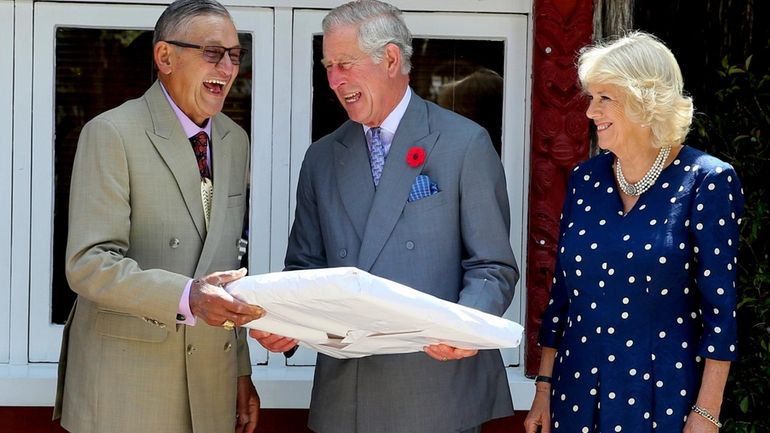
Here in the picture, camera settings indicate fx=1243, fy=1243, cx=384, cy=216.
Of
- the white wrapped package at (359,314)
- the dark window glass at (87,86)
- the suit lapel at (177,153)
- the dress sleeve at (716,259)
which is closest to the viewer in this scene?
the white wrapped package at (359,314)

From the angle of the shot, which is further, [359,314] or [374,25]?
[374,25]

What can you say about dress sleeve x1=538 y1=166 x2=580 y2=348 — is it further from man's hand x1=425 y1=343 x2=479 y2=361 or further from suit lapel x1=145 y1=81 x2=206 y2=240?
suit lapel x1=145 y1=81 x2=206 y2=240

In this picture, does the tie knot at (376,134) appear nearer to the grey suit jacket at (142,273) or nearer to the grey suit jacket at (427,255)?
the grey suit jacket at (427,255)

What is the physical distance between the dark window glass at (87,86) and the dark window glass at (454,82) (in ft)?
0.86

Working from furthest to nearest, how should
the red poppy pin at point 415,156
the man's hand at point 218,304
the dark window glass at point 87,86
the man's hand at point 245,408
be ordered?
the dark window glass at point 87,86
the man's hand at point 245,408
the red poppy pin at point 415,156
the man's hand at point 218,304

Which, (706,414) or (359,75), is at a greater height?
(359,75)

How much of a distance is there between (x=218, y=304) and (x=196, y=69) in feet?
2.43

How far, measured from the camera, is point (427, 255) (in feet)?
11.0

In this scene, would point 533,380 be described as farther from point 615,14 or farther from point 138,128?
point 138,128

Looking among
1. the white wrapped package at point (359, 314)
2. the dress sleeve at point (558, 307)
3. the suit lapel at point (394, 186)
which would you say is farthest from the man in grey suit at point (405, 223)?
the white wrapped package at point (359, 314)

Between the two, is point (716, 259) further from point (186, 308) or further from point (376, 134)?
point (186, 308)

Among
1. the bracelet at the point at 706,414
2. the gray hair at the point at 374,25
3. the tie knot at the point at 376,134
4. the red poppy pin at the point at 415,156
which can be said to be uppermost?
the gray hair at the point at 374,25

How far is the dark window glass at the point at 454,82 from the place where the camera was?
4289mm

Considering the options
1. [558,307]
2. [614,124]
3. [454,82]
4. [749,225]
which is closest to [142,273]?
[558,307]
